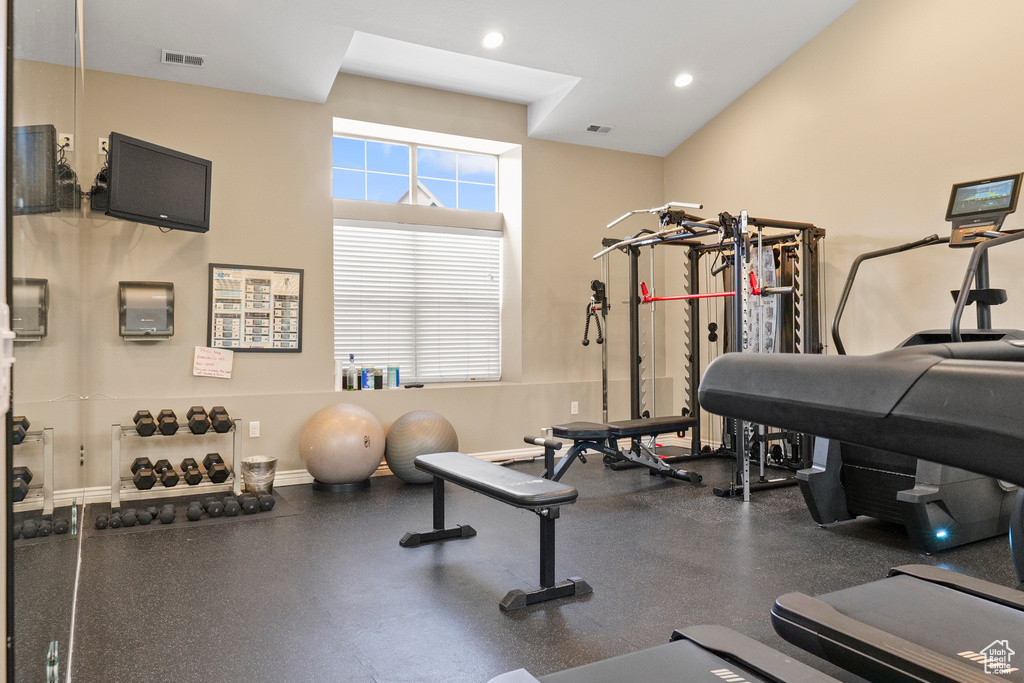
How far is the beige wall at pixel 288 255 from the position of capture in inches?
171

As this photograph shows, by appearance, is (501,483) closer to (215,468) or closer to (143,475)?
(215,468)

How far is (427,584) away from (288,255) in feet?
9.74

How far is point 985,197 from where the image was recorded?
376 cm

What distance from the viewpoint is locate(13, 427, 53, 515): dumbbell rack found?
827 millimetres

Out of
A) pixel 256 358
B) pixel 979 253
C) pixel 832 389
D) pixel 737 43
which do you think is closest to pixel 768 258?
pixel 737 43

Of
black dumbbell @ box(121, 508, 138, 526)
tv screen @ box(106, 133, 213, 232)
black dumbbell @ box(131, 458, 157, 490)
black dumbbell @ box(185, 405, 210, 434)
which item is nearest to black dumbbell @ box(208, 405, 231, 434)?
black dumbbell @ box(185, 405, 210, 434)

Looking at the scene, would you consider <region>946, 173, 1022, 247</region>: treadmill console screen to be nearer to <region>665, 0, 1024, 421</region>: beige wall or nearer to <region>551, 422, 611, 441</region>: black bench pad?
<region>665, 0, 1024, 421</region>: beige wall

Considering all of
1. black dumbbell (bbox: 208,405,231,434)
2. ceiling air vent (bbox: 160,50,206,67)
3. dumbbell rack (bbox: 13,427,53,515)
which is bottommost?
black dumbbell (bbox: 208,405,231,434)

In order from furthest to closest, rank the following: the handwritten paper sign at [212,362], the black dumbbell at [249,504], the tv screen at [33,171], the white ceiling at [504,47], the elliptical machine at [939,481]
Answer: the handwritten paper sign at [212,362] → the white ceiling at [504,47] → the black dumbbell at [249,504] → the elliptical machine at [939,481] → the tv screen at [33,171]

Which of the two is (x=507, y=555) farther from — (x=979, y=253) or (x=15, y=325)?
(x=15, y=325)

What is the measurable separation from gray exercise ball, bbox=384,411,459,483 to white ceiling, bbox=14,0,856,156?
2523mm

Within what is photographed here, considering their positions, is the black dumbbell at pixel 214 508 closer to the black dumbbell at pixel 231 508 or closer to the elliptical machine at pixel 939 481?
the black dumbbell at pixel 231 508

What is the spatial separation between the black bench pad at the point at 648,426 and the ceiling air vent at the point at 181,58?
3678mm

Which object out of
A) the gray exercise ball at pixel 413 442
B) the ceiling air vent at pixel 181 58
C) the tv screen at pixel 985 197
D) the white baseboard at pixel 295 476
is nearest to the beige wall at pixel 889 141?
the tv screen at pixel 985 197
